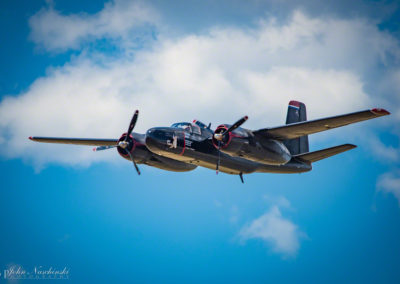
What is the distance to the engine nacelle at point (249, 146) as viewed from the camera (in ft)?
88.8

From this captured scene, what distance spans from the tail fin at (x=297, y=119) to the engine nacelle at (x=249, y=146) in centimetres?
505

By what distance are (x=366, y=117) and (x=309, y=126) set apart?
3742 mm

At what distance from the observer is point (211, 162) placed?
29312 millimetres

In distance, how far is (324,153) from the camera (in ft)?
103

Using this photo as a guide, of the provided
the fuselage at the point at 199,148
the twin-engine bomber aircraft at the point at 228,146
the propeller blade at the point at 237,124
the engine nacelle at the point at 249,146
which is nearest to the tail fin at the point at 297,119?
the twin-engine bomber aircraft at the point at 228,146

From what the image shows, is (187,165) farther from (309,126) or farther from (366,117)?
(366,117)

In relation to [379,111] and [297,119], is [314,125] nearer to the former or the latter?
[379,111]

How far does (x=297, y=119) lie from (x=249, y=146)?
1033 centimetres

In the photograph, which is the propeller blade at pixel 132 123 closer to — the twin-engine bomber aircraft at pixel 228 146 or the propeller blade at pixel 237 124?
the twin-engine bomber aircraft at pixel 228 146

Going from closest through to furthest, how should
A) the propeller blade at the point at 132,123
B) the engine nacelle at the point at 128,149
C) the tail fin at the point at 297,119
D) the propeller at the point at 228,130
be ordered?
the propeller at the point at 228,130 → the propeller blade at the point at 132,123 → the engine nacelle at the point at 128,149 → the tail fin at the point at 297,119

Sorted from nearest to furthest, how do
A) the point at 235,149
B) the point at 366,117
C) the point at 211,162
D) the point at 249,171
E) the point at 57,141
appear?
the point at 366,117 < the point at 235,149 < the point at 211,162 < the point at 249,171 < the point at 57,141

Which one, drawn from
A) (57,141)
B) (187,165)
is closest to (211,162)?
(187,165)

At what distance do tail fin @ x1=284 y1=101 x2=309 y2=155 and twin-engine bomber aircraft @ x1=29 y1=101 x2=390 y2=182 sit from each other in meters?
1.53

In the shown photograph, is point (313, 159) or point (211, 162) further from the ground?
point (313, 159)
